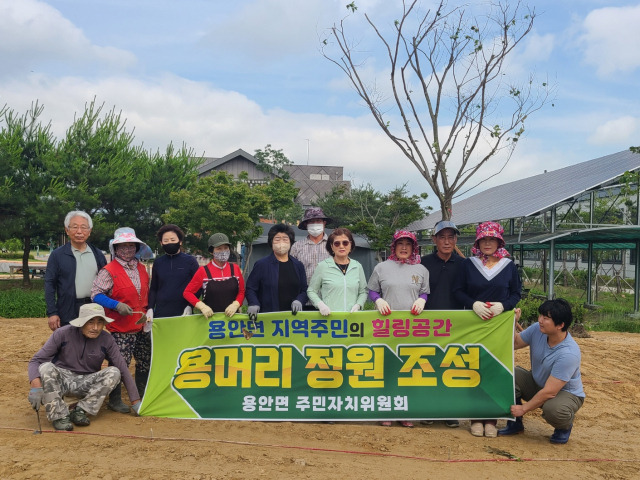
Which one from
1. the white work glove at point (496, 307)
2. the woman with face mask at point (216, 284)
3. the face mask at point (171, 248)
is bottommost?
the white work glove at point (496, 307)

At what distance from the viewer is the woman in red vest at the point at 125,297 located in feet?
15.4

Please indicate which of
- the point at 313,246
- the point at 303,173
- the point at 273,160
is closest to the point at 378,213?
the point at 273,160

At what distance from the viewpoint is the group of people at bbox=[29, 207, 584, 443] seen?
4.37 m

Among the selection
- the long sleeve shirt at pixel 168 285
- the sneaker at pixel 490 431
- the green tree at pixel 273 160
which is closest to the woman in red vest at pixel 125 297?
the long sleeve shirt at pixel 168 285

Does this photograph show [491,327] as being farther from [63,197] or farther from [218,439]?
[63,197]

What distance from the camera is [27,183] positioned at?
48.3 ft

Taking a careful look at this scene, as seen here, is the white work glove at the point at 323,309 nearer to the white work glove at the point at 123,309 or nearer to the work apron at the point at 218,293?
the work apron at the point at 218,293

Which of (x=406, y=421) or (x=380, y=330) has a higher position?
(x=380, y=330)

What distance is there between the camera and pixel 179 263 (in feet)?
16.1

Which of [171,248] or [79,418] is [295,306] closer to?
[171,248]

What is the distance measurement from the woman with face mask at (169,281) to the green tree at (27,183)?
10.7 metres

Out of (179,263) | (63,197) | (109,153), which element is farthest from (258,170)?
(179,263)

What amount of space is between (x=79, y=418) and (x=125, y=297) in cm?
104

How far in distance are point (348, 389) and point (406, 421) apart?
57 cm
